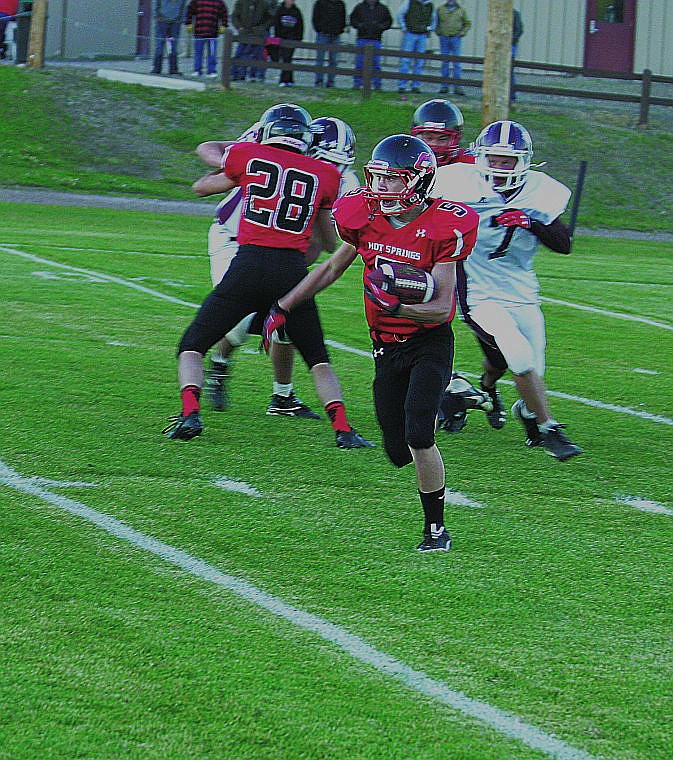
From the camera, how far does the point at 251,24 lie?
26.9 m

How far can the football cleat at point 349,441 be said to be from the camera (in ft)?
23.4

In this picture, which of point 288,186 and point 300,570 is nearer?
point 300,570

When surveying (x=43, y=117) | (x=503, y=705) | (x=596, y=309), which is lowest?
(x=503, y=705)

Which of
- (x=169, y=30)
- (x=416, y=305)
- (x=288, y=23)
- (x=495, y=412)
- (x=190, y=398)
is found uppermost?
(x=288, y=23)

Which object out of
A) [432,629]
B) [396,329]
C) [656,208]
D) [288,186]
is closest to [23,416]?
[288,186]

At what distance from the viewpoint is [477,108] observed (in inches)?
1106

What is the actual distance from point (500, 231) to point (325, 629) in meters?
3.26

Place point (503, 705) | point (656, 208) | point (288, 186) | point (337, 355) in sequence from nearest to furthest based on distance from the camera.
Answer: point (503, 705) → point (288, 186) → point (337, 355) → point (656, 208)

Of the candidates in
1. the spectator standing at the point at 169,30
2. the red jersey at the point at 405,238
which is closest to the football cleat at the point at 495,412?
the red jersey at the point at 405,238

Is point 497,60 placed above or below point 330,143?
above

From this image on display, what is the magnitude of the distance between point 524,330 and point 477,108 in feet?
71.2

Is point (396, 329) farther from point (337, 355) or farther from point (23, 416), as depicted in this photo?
point (337, 355)

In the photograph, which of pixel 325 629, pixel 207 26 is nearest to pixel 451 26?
pixel 207 26

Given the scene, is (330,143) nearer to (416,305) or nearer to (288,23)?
(416,305)
